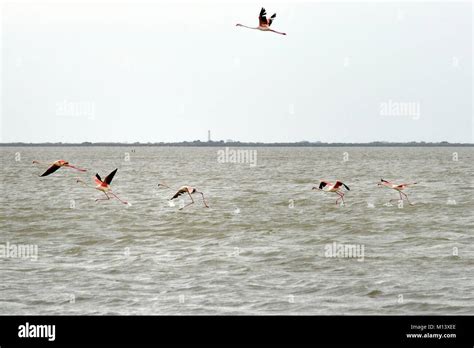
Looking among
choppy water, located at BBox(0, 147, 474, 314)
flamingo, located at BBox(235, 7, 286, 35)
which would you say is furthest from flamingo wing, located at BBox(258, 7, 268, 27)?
choppy water, located at BBox(0, 147, 474, 314)

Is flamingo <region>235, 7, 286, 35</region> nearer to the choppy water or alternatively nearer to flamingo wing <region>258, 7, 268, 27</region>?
flamingo wing <region>258, 7, 268, 27</region>

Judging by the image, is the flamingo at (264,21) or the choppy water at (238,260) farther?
the choppy water at (238,260)

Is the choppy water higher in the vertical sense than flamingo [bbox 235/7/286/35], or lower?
lower

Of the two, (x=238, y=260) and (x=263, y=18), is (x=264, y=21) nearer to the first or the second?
(x=263, y=18)

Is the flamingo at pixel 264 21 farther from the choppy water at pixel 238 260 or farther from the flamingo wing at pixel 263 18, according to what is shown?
the choppy water at pixel 238 260

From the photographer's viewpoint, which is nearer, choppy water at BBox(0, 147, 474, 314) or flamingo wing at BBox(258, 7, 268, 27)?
flamingo wing at BBox(258, 7, 268, 27)

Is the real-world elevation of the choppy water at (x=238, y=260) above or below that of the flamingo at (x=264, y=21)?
Answer: below

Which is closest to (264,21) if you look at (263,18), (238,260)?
(263,18)

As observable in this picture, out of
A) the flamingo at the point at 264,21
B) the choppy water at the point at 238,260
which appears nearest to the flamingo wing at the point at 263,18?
the flamingo at the point at 264,21

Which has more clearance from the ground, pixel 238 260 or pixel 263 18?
pixel 263 18

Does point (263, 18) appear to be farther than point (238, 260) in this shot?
No

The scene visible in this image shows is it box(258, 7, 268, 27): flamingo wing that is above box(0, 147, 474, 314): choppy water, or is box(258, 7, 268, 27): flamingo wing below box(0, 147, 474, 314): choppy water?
above

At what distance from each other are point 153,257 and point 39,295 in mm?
6635
